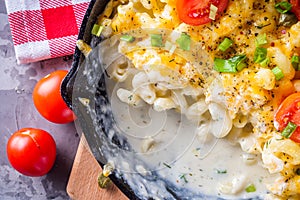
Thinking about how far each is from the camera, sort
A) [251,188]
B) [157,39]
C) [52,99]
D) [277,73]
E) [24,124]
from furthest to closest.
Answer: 1. [24,124]
2. [52,99]
3. [251,188]
4. [157,39]
5. [277,73]

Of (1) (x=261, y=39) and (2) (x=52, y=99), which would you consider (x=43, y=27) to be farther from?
(1) (x=261, y=39)

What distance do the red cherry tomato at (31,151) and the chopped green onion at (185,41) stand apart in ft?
2.77

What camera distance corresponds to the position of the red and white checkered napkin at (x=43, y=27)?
8.29ft

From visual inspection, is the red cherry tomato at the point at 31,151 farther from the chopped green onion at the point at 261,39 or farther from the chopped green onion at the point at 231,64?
the chopped green onion at the point at 261,39

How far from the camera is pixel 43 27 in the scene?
100 inches

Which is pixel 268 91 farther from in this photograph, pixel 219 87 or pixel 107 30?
pixel 107 30

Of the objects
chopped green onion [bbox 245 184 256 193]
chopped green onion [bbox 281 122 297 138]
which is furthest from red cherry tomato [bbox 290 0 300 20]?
chopped green onion [bbox 245 184 256 193]

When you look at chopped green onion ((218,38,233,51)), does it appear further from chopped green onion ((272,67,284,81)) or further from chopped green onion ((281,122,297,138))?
chopped green onion ((281,122,297,138))

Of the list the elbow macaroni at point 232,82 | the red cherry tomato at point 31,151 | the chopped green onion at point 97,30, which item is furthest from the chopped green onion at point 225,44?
the red cherry tomato at point 31,151

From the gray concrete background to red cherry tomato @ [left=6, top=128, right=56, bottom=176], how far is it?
106 mm

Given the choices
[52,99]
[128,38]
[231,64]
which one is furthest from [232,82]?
[52,99]

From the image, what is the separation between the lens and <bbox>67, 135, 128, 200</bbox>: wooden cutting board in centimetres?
245

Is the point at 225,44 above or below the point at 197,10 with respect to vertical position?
below

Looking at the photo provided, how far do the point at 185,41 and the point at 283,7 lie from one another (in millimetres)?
330
